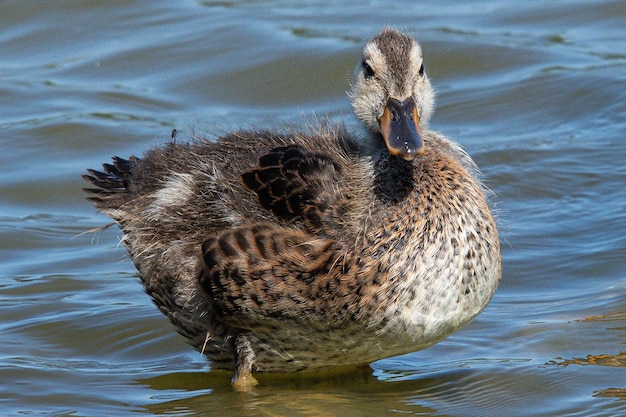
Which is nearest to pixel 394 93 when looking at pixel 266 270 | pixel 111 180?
pixel 266 270

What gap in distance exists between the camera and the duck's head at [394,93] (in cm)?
591

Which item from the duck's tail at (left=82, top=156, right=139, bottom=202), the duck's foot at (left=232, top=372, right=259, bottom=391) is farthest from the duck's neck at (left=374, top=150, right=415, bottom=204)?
the duck's tail at (left=82, top=156, right=139, bottom=202)

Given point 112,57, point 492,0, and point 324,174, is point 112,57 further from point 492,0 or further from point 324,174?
point 324,174

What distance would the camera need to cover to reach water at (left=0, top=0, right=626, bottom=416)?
647 cm

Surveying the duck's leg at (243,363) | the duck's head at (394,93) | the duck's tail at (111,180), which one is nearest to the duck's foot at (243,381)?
the duck's leg at (243,363)

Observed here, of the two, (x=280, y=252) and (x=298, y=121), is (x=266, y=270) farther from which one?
(x=298, y=121)

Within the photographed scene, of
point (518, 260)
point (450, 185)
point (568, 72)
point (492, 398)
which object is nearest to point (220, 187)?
point (450, 185)

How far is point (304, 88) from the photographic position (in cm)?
1145

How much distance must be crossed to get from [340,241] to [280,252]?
0.30 meters

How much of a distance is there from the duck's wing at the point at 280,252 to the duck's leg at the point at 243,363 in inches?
5.5

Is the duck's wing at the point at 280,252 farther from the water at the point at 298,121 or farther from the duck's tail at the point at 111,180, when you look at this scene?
the duck's tail at the point at 111,180

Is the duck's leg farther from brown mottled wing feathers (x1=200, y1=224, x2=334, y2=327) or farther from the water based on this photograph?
brown mottled wing feathers (x1=200, y1=224, x2=334, y2=327)

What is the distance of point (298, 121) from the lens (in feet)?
34.1

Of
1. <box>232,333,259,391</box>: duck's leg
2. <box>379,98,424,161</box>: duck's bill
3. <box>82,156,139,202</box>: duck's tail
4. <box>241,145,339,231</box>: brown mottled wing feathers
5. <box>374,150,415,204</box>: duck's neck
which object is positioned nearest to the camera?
<box>379,98,424,161</box>: duck's bill
